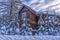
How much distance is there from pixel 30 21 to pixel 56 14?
243 millimetres

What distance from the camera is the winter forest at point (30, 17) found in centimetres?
228

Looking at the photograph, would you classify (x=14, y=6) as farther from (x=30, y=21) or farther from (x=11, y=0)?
(x=30, y=21)

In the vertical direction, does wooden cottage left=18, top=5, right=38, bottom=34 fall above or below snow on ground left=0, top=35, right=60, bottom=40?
above

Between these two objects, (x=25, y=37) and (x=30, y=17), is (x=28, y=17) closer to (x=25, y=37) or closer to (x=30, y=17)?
(x=30, y=17)

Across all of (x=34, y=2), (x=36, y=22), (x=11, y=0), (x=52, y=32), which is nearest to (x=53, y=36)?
(x=52, y=32)

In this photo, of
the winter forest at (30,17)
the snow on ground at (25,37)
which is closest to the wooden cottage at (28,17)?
the winter forest at (30,17)

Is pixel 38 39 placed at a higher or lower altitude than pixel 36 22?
lower

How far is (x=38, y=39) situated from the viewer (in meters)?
2.23

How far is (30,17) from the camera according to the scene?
230 centimetres

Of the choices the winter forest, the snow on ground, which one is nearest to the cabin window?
the winter forest

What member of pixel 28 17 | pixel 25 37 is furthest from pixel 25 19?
pixel 25 37

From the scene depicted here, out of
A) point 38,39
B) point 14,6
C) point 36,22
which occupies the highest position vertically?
point 14,6

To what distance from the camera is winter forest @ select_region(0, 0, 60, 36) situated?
2277mm

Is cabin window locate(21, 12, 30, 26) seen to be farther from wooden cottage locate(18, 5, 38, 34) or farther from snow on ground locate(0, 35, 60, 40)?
snow on ground locate(0, 35, 60, 40)
